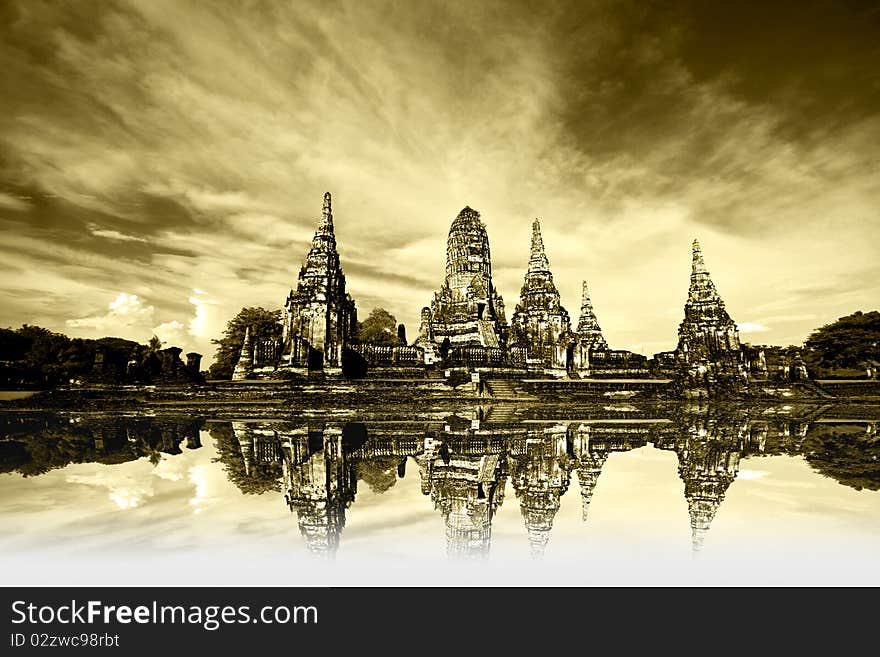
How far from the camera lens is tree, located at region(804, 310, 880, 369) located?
3231cm

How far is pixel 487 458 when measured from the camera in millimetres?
8273

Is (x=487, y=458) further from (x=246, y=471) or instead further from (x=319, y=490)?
(x=246, y=471)

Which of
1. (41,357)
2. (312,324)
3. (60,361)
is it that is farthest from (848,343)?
(41,357)

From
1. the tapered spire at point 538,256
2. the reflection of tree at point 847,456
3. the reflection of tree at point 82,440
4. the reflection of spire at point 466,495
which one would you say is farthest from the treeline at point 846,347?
the reflection of tree at point 82,440

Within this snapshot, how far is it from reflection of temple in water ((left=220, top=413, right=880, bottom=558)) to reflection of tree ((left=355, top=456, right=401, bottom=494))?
36 millimetres

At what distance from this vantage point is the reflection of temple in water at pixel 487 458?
16.7ft

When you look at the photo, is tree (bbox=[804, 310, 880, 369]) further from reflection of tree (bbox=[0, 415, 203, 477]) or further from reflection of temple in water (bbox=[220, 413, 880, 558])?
reflection of tree (bbox=[0, 415, 203, 477])

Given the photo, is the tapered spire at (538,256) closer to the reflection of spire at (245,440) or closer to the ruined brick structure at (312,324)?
the ruined brick structure at (312,324)

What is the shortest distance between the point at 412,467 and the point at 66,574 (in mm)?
4597

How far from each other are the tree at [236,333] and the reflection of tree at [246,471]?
22.6 m

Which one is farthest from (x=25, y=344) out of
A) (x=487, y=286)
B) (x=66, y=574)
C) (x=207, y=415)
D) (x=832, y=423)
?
(x=832, y=423)

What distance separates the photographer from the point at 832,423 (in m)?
13.7

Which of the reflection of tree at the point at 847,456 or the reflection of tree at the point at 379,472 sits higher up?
the reflection of tree at the point at 379,472

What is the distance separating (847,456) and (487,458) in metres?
7.16
